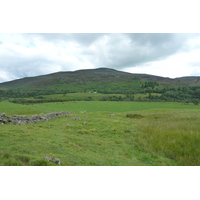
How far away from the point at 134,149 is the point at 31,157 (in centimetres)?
732

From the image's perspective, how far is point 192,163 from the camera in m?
8.62

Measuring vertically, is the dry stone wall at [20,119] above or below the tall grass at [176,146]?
above

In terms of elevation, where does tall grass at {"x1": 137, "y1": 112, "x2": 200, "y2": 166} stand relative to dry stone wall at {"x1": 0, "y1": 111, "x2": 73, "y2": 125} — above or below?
below

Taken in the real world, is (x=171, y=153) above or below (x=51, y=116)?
below

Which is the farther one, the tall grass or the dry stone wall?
the dry stone wall

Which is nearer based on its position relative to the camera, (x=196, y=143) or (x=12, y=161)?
(x=12, y=161)

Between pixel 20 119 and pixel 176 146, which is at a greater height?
pixel 20 119

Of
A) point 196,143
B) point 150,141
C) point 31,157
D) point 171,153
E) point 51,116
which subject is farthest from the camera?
point 51,116

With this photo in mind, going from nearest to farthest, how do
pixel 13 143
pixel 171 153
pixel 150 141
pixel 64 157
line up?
pixel 64 157, pixel 13 143, pixel 171 153, pixel 150 141

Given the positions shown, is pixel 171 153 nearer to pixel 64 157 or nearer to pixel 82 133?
pixel 64 157

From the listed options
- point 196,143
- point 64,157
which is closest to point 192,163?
point 196,143

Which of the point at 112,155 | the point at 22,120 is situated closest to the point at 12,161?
the point at 112,155

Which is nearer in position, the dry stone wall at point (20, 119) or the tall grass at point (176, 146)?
the tall grass at point (176, 146)

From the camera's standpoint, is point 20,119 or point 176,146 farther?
point 20,119
